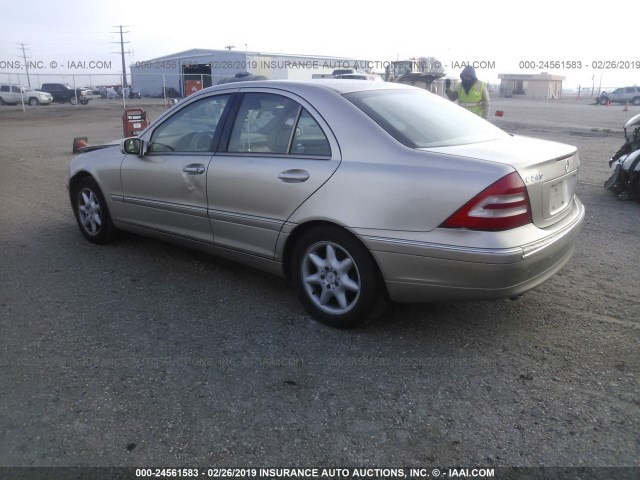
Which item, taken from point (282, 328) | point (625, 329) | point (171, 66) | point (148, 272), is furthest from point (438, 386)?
point (171, 66)

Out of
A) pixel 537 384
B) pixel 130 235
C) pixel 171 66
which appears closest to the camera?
pixel 537 384

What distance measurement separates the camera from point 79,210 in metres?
5.84

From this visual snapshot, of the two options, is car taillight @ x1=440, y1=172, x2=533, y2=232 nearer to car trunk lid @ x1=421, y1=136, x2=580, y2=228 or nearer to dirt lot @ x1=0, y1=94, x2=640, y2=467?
car trunk lid @ x1=421, y1=136, x2=580, y2=228

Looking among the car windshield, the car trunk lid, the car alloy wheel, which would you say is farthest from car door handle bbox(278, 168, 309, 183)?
the car trunk lid

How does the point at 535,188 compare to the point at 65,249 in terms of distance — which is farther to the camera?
the point at 65,249

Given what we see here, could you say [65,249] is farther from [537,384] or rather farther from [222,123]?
[537,384]

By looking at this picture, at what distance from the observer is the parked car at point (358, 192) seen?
3.21 m

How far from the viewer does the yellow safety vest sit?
28.2ft

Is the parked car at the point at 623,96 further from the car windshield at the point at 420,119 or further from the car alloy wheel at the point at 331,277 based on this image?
the car alloy wheel at the point at 331,277

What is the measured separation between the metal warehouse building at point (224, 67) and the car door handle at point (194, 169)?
152ft

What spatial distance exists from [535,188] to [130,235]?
167 inches

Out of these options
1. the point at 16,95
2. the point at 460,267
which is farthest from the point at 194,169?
the point at 16,95

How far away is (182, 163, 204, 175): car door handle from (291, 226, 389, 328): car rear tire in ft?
3.58

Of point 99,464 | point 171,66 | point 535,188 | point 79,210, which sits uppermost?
point 171,66
